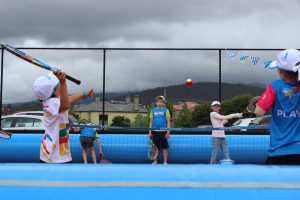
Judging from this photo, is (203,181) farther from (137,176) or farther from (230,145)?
(230,145)

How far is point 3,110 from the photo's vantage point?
12.6 m

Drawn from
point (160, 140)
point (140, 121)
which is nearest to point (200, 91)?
point (140, 121)

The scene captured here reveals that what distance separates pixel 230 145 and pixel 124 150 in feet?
6.61

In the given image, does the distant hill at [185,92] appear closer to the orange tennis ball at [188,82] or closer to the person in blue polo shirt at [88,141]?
the orange tennis ball at [188,82]

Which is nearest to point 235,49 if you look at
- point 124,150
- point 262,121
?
point 262,121

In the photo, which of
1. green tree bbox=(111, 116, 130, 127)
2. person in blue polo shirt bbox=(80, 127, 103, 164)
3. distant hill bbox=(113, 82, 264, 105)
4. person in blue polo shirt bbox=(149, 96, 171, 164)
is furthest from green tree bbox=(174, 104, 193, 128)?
person in blue polo shirt bbox=(80, 127, 103, 164)

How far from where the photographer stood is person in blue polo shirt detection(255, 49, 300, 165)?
3320 mm

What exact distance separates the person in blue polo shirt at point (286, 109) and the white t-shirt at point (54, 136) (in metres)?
1.64

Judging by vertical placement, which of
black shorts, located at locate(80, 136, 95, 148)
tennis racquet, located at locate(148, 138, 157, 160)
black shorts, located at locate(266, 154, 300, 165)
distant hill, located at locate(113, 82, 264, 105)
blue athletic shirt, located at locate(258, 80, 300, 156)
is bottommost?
tennis racquet, located at locate(148, 138, 157, 160)

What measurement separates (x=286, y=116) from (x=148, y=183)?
1.41 metres

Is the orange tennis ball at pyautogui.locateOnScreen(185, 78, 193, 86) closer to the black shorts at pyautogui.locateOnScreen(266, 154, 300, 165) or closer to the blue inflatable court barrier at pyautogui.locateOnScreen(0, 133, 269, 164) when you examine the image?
the blue inflatable court barrier at pyautogui.locateOnScreen(0, 133, 269, 164)

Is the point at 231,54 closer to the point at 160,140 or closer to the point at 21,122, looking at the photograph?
the point at 160,140

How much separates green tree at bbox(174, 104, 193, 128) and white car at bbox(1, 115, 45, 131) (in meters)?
4.73

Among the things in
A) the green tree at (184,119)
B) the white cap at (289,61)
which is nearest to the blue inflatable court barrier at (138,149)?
the white cap at (289,61)
